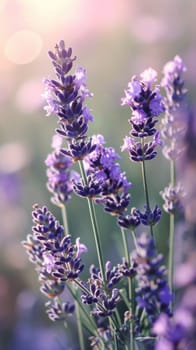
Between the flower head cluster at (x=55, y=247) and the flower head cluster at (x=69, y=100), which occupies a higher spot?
the flower head cluster at (x=69, y=100)

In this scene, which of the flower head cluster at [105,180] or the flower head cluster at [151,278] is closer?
the flower head cluster at [151,278]

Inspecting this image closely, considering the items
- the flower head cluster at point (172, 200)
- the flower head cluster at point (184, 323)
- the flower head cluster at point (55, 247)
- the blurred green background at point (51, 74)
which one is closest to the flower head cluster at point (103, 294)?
the flower head cluster at point (55, 247)

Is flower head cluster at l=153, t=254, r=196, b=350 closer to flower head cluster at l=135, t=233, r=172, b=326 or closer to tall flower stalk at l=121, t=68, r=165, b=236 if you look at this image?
flower head cluster at l=135, t=233, r=172, b=326

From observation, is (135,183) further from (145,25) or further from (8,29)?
(8,29)

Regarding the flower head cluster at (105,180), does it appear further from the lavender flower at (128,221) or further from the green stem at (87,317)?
the green stem at (87,317)

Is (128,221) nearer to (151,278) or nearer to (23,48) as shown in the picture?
(151,278)

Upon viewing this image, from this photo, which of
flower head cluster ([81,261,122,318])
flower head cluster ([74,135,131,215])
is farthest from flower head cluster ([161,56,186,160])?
flower head cluster ([81,261,122,318])
